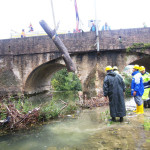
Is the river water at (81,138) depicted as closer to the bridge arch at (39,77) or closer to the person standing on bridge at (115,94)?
the person standing on bridge at (115,94)

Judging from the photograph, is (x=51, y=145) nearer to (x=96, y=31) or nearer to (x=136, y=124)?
(x=136, y=124)

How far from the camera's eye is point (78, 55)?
33.8 ft

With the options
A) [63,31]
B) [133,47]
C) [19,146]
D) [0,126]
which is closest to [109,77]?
[19,146]

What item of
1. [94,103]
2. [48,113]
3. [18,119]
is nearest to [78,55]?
[94,103]

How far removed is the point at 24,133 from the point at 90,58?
23.0 feet

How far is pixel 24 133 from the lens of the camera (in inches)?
158

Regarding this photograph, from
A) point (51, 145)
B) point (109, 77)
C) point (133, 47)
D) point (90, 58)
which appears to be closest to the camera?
point (51, 145)

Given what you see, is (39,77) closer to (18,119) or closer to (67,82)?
(67,82)

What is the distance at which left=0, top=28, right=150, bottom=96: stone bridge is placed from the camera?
31.6 feet

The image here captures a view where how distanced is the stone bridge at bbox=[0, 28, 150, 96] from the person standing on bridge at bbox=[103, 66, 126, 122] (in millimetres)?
5070

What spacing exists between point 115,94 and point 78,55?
6.16 metres

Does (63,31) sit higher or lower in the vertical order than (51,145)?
higher

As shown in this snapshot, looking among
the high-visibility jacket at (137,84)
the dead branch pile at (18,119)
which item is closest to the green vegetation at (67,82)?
the high-visibility jacket at (137,84)

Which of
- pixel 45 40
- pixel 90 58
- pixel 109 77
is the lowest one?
pixel 109 77
